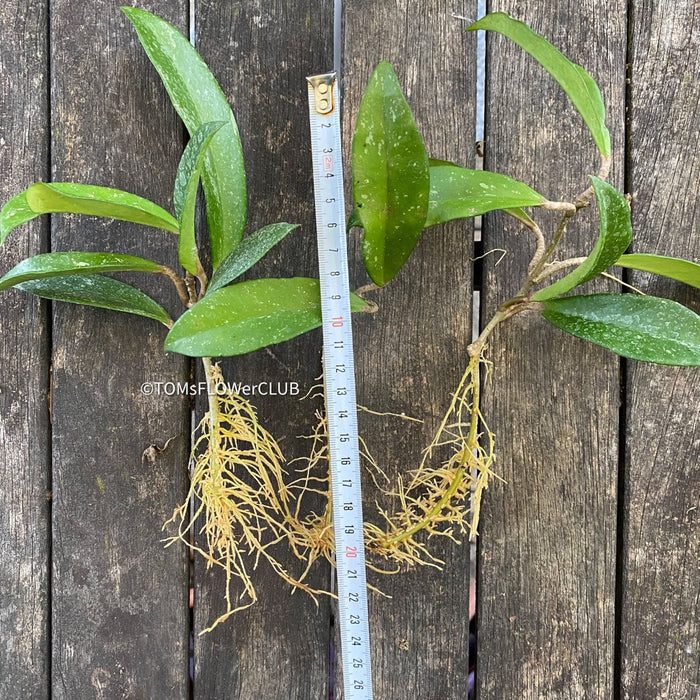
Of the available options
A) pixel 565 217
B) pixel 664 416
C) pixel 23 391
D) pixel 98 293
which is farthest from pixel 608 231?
pixel 23 391

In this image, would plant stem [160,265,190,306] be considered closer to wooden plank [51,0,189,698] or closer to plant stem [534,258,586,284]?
wooden plank [51,0,189,698]

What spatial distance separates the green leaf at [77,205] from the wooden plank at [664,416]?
23.8 inches

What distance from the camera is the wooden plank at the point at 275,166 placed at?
77 centimetres

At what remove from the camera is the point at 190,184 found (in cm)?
58

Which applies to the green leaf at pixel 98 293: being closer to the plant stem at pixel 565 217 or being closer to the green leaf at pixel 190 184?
the green leaf at pixel 190 184

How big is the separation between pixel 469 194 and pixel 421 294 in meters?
0.15

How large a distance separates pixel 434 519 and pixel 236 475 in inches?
10.3

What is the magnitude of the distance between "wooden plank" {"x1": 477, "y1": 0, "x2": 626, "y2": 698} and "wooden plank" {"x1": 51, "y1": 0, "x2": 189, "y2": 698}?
0.42 metres

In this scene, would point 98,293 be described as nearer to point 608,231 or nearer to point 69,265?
point 69,265

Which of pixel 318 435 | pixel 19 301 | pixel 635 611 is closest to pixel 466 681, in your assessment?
pixel 635 611

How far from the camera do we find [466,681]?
0.77 meters

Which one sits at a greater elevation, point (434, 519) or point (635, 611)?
point (434, 519)

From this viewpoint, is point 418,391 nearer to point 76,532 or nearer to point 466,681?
point 466,681

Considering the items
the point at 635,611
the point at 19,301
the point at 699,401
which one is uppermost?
the point at 19,301
